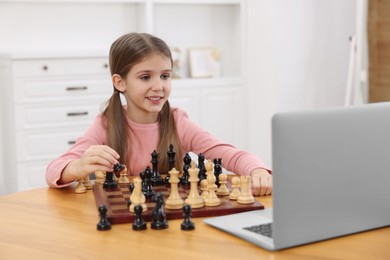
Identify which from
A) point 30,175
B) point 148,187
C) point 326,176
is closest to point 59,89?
point 30,175

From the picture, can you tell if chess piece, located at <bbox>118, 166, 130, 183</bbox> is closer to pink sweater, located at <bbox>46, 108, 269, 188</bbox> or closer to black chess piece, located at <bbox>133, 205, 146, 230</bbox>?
pink sweater, located at <bbox>46, 108, 269, 188</bbox>

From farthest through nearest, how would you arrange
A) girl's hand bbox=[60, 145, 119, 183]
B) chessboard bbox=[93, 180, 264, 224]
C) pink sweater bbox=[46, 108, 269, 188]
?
pink sweater bbox=[46, 108, 269, 188], girl's hand bbox=[60, 145, 119, 183], chessboard bbox=[93, 180, 264, 224]

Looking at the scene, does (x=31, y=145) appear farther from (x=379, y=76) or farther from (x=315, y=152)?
(x=315, y=152)

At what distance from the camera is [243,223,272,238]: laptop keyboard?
131cm

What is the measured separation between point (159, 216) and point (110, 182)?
0.44 m

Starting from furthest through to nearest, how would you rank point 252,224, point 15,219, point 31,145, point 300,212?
point 31,145 → point 15,219 → point 252,224 → point 300,212

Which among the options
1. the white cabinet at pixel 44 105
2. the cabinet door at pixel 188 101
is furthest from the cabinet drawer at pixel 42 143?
the cabinet door at pixel 188 101

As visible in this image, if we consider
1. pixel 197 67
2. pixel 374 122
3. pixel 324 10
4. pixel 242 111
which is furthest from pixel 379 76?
pixel 374 122

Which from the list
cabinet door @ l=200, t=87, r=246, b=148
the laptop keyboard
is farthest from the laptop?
cabinet door @ l=200, t=87, r=246, b=148

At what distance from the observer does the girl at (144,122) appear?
2.12 metres

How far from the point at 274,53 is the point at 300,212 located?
3821mm

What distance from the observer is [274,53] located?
16.2 ft

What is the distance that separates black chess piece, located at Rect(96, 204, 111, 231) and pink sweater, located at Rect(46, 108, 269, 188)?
623mm

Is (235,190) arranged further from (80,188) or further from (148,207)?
(80,188)
